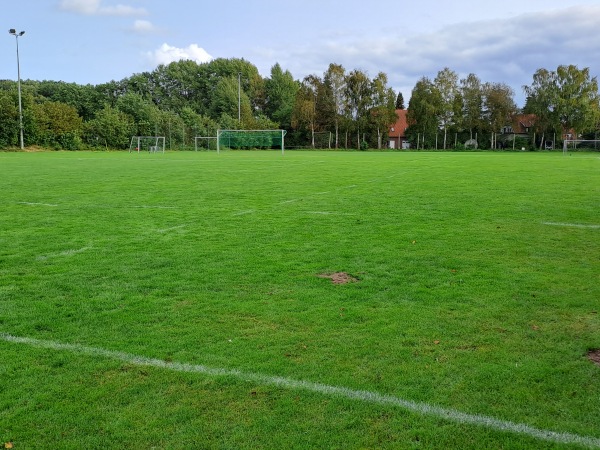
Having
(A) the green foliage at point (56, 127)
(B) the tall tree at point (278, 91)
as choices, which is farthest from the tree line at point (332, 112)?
(B) the tall tree at point (278, 91)

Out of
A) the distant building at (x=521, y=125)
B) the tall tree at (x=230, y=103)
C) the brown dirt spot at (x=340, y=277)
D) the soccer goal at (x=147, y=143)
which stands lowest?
the brown dirt spot at (x=340, y=277)

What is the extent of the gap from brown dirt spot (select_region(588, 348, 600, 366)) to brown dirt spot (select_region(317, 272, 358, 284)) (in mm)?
2528

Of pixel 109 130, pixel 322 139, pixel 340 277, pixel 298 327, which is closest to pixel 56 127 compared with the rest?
pixel 109 130

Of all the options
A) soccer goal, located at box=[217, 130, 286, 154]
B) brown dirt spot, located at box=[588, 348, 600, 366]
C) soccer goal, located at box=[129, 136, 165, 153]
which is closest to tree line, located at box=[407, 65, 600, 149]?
soccer goal, located at box=[217, 130, 286, 154]

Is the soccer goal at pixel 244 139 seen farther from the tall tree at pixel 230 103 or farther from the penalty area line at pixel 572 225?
the penalty area line at pixel 572 225

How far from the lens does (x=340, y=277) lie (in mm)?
6164

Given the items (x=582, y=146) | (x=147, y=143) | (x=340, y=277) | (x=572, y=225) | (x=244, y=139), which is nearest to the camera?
(x=340, y=277)

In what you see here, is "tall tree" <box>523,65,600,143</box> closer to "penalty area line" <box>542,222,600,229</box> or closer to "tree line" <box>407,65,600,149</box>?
"tree line" <box>407,65,600,149</box>

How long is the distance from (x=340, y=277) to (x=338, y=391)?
2764mm

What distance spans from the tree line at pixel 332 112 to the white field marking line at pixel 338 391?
195ft

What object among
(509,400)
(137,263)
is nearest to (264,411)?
(509,400)

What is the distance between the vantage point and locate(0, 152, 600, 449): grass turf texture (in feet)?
10.2

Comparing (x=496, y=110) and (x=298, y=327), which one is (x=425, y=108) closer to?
(x=496, y=110)

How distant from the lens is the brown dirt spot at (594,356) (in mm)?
3893
